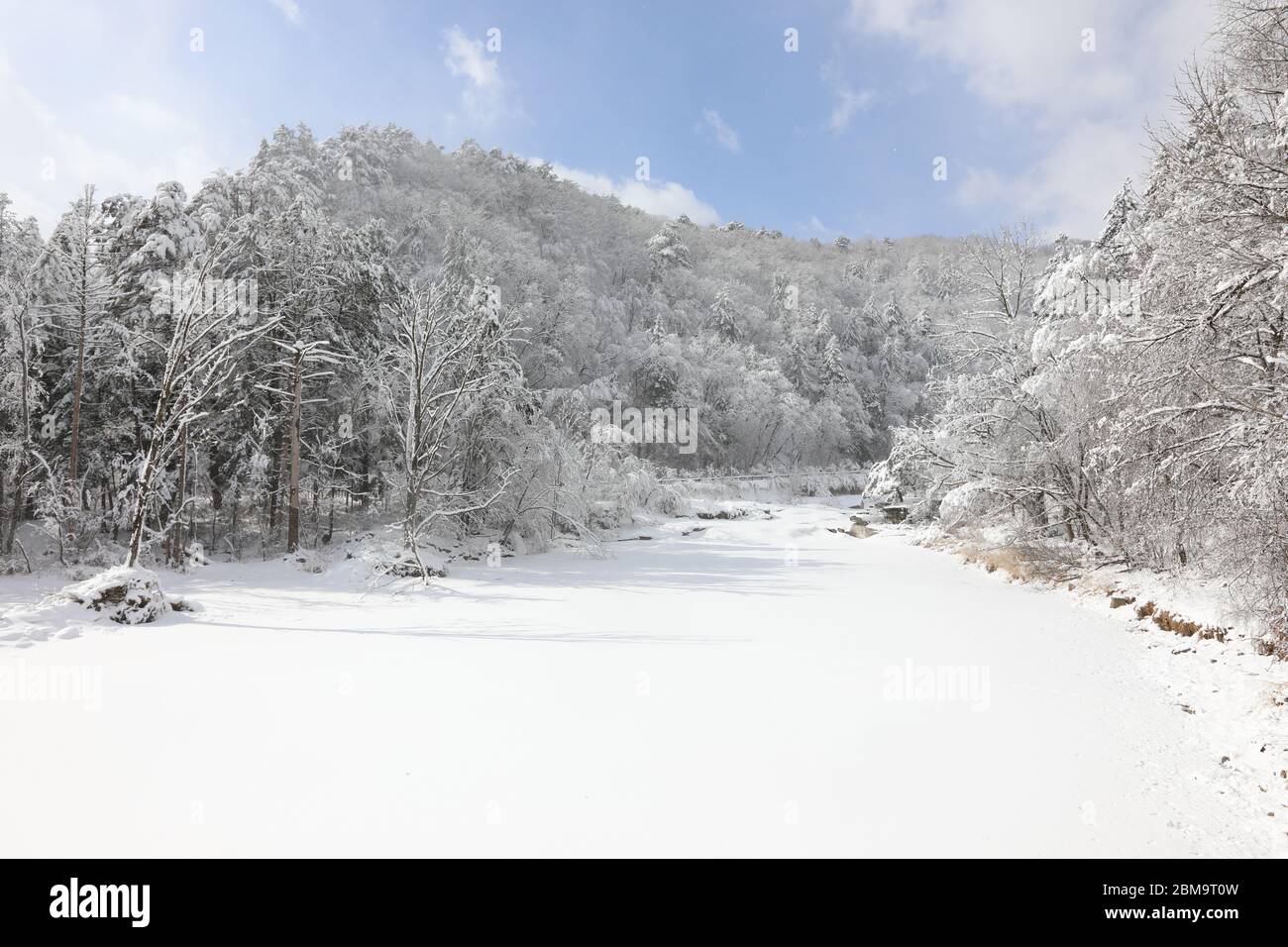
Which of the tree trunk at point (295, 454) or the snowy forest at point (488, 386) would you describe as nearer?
the snowy forest at point (488, 386)

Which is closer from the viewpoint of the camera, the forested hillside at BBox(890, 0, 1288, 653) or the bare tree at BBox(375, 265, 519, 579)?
the forested hillside at BBox(890, 0, 1288, 653)

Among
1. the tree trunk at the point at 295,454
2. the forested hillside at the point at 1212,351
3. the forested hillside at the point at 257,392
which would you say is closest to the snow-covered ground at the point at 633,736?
the forested hillside at the point at 1212,351

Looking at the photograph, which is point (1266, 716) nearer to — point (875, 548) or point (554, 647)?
point (554, 647)

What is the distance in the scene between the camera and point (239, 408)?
18.0m

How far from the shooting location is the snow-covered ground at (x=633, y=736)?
3.54 m

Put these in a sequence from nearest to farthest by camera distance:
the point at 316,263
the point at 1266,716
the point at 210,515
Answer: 1. the point at 1266,716
2. the point at 316,263
3. the point at 210,515

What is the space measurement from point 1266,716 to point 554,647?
7.19m

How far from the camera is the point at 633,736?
16.2ft

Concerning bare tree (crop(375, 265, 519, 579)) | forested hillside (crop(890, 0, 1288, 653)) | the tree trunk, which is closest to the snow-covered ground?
forested hillside (crop(890, 0, 1288, 653))

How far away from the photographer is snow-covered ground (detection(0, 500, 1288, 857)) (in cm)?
354

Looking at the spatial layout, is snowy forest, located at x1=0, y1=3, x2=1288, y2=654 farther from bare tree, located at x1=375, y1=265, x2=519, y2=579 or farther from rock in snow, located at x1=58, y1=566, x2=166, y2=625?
rock in snow, located at x1=58, y1=566, x2=166, y2=625

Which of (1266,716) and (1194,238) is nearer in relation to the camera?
(1266,716)

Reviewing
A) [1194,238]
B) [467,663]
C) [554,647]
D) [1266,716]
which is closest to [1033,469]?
[1194,238]

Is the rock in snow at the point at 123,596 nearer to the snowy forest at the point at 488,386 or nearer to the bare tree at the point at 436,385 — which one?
the snowy forest at the point at 488,386
